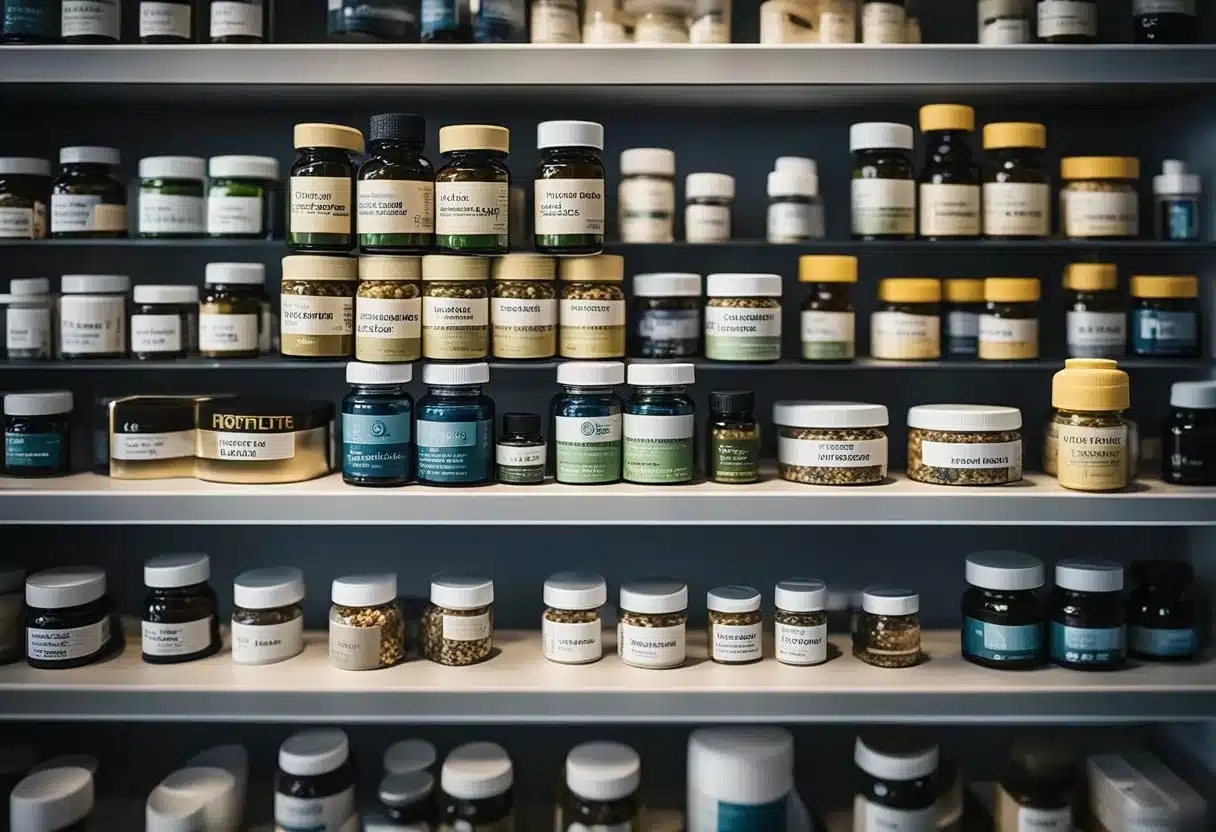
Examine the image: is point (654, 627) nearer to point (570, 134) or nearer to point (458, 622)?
point (458, 622)

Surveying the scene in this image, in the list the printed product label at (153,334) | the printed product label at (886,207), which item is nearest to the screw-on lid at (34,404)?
the printed product label at (153,334)

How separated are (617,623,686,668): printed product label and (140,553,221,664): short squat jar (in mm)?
544

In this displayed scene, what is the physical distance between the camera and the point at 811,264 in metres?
1.41

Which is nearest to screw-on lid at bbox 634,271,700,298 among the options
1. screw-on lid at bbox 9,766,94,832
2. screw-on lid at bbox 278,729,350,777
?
screw-on lid at bbox 278,729,350,777

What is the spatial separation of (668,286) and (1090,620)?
2.20 ft

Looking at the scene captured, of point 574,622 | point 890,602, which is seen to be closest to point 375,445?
point 574,622

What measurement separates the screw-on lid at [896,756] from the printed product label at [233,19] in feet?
3.90

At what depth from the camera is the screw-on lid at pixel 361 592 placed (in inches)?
52.2

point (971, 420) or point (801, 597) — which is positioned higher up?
point (971, 420)

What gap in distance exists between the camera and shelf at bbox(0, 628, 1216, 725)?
1.29m

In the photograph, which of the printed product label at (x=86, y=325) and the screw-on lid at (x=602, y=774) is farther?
the printed product label at (x=86, y=325)

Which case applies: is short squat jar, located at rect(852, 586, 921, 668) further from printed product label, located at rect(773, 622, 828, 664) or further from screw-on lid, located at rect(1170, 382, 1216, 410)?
A: screw-on lid, located at rect(1170, 382, 1216, 410)

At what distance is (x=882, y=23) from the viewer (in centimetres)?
137

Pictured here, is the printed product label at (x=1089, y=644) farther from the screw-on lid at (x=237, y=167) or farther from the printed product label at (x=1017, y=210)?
the screw-on lid at (x=237, y=167)
